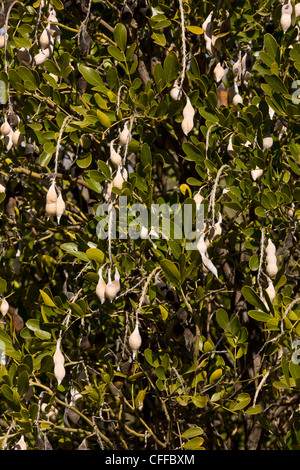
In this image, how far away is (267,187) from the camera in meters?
1.35

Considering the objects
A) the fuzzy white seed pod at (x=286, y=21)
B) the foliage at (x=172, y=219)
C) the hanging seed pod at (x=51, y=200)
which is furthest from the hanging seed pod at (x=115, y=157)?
the fuzzy white seed pod at (x=286, y=21)

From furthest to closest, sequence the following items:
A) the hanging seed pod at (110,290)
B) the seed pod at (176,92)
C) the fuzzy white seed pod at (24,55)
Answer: the fuzzy white seed pod at (24,55) → the seed pod at (176,92) → the hanging seed pod at (110,290)

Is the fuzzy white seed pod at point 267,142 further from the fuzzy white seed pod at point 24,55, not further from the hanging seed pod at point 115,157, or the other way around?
the fuzzy white seed pod at point 24,55

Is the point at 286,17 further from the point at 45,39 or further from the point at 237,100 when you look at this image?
the point at 45,39

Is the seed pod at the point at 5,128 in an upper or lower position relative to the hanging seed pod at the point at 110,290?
upper

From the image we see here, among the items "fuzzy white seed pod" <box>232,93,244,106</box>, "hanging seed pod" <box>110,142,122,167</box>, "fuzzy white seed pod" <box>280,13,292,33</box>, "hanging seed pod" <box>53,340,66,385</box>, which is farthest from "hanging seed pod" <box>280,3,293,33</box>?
"hanging seed pod" <box>53,340,66,385</box>

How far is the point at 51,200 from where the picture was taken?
124cm

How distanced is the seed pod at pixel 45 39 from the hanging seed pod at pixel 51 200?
338 mm

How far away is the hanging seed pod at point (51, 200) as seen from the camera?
1234mm

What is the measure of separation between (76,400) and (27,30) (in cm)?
89

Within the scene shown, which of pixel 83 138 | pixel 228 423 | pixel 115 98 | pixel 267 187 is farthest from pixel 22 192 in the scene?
pixel 228 423

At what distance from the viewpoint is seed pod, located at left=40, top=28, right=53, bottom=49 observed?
1.32 metres

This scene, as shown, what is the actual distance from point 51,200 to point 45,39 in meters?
0.38

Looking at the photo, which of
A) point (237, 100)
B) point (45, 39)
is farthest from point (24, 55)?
point (237, 100)
